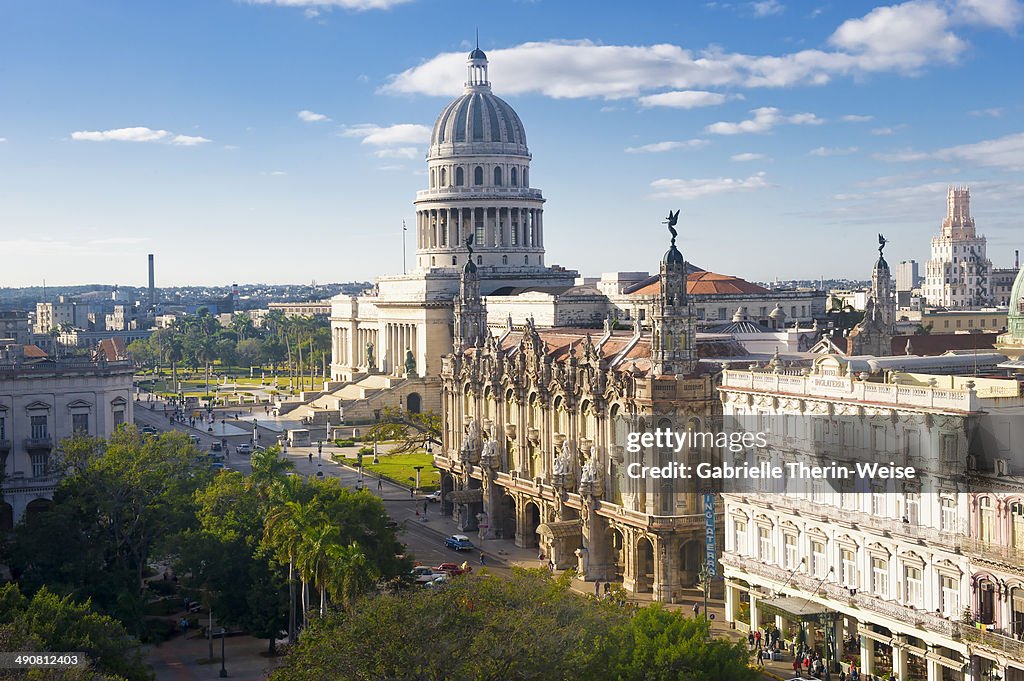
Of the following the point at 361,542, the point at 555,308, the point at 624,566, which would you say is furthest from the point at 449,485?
the point at 555,308

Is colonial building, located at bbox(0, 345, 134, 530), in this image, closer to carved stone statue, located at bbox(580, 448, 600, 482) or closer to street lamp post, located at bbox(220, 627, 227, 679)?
street lamp post, located at bbox(220, 627, 227, 679)

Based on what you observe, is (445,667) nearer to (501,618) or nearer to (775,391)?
(501,618)

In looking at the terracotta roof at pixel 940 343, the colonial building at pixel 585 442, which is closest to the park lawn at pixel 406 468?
the colonial building at pixel 585 442

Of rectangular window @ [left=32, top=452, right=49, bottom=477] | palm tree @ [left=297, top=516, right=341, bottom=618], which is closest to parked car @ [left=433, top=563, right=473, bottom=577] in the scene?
palm tree @ [left=297, top=516, right=341, bottom=618]

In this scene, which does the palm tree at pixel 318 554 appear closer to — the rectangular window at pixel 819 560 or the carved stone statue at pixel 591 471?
the rectangular window at pixel 819 560

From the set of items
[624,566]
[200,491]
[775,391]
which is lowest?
[624,566]

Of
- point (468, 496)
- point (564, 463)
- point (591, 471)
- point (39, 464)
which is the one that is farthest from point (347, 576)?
point (39, 464)
